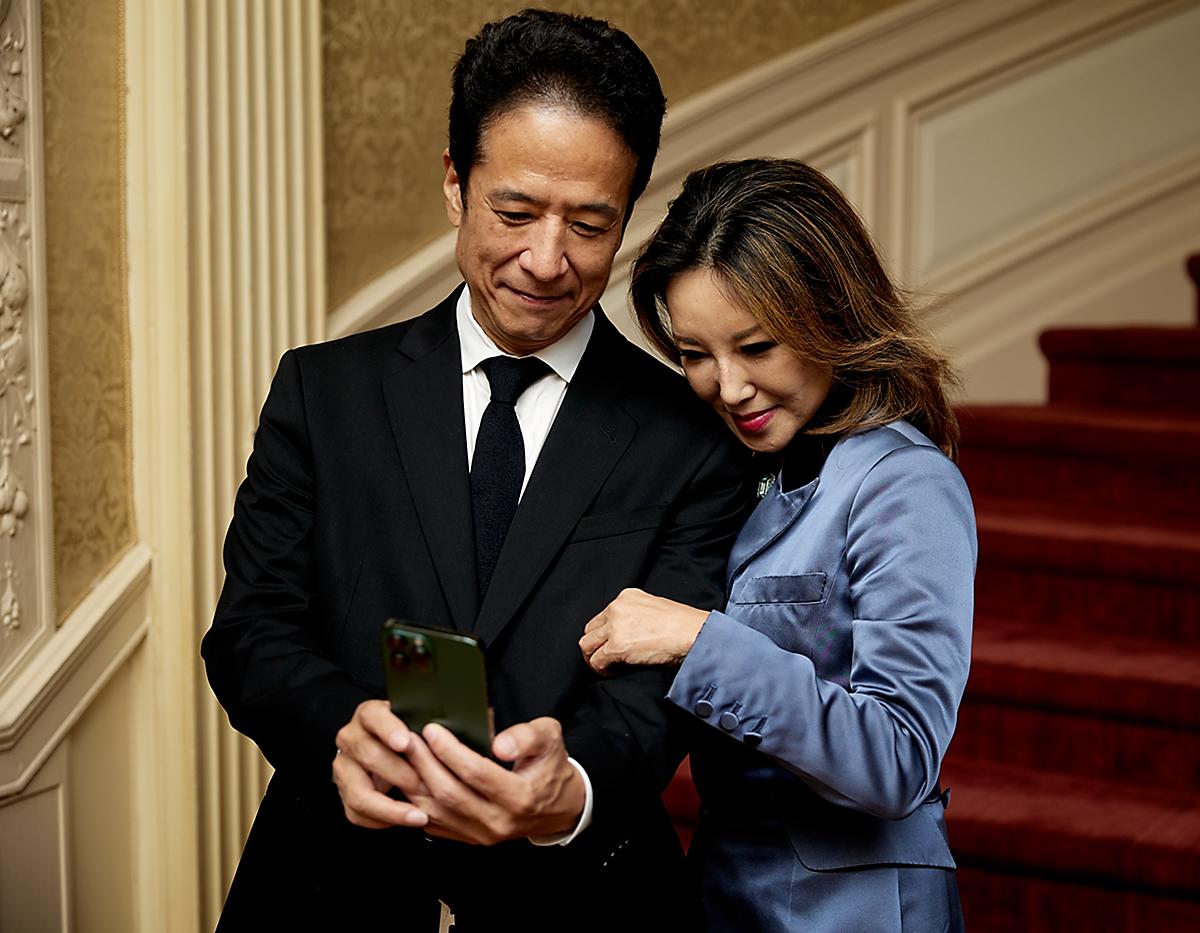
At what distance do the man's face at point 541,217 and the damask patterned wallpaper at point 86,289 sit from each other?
1000 mm

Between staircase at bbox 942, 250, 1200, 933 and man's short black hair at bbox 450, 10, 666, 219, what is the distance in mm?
1565

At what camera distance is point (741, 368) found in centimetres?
179

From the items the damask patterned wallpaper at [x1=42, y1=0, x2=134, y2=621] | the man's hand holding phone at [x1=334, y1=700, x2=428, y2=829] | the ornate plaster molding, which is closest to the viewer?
the man's hand holding phone at [x1=334, y1=700, x2=428, y2=829]

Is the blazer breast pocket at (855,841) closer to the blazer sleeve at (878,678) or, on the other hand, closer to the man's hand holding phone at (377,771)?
the blazer sleeve at (878,678)

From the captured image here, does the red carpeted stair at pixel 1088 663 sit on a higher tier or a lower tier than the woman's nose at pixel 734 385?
lower

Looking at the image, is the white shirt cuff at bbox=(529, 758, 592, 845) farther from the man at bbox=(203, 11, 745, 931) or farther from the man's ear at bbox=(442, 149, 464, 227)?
the man's ear at bbox=(442, 149, 464, 227)

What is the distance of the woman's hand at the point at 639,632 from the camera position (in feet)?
5.32

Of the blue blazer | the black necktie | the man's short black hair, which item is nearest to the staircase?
the blue blazer

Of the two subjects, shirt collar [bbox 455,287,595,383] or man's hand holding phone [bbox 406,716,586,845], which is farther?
shirt collar [bbox 455,287,595,383]

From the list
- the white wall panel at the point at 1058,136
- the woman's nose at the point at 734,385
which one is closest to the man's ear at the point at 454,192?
the woman's nose at the point at 734,385

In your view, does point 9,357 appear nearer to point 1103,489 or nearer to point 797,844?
point 797,844

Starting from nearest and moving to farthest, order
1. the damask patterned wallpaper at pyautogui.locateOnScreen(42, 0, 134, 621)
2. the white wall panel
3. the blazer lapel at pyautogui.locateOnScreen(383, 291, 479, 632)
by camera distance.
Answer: the blazer lapel at pyautogui.locateOnScreen(383, 291, 479, 632) < the damask patterned wallpaper at pyautogui.locateOnScreen(42, 0, 134, 621) < the white wall panel

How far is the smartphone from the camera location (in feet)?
4.42

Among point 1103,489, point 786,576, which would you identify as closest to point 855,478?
point 786,576
